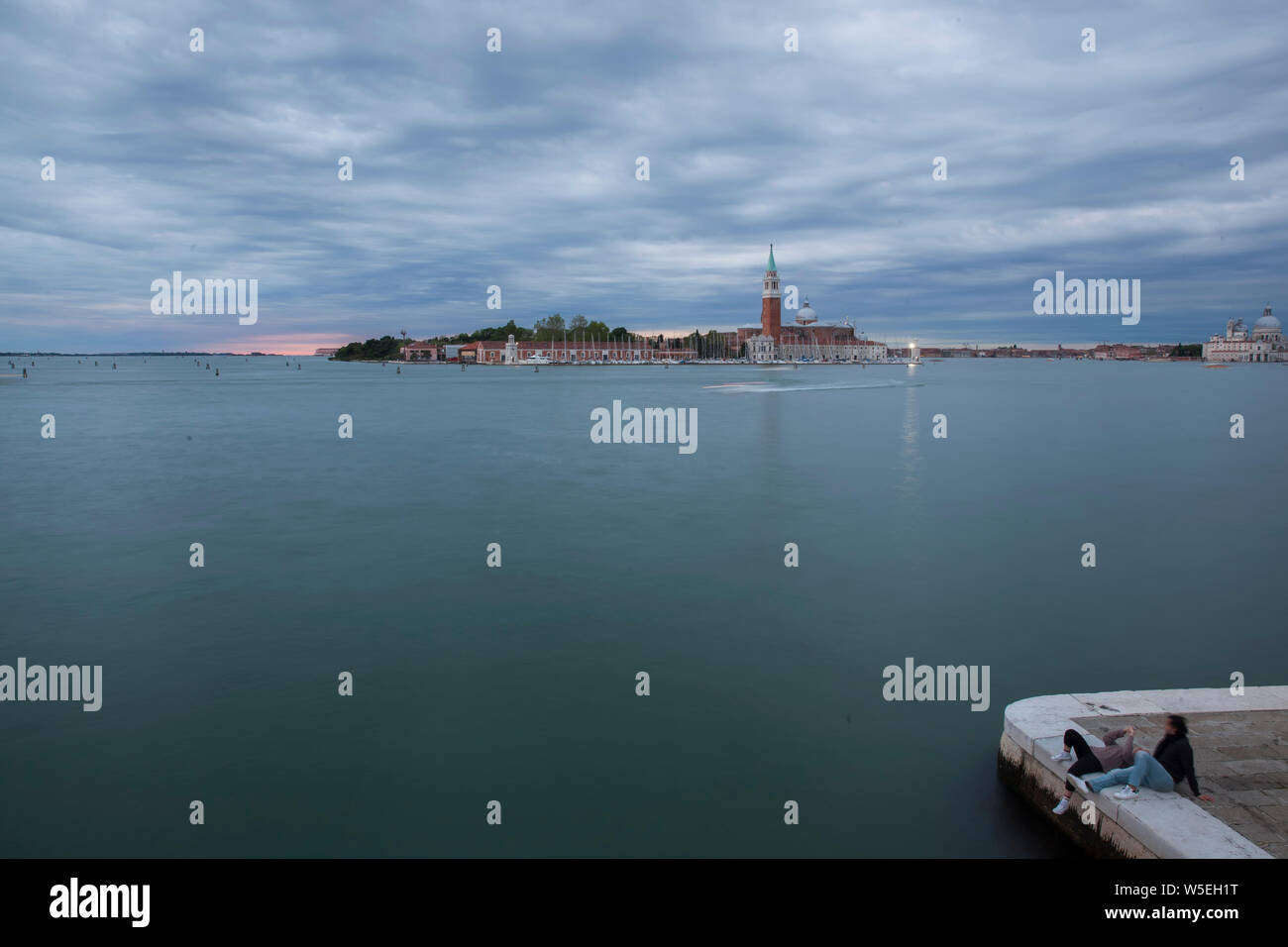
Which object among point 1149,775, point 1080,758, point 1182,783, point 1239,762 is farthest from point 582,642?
point 1239,762

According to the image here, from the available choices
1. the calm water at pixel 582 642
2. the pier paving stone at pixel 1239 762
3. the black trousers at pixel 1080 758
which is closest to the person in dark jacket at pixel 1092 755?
the black trousers at pixel 1080 758

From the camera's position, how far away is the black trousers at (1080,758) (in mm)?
6688

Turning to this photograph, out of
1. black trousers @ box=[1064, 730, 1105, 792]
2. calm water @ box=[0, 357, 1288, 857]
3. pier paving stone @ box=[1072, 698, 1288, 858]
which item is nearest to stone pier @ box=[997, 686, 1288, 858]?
pier paving stone @ box=[1072, 698, 1288, 858]

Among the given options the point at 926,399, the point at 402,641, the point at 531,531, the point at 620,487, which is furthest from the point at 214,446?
the point at 926,399

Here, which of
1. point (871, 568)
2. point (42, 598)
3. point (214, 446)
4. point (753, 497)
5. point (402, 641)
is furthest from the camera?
point (214, 446)

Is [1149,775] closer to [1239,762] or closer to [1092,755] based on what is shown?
[1092,755]

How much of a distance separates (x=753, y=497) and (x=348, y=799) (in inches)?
723

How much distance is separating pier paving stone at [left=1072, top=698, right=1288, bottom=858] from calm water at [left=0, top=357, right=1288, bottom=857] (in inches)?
55.0

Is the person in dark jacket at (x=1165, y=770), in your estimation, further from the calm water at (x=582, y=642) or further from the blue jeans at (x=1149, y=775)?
the calm water at (x=582, y=642)

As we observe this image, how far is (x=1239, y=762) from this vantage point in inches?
265

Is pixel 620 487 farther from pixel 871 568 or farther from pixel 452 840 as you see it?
pixel 452 840

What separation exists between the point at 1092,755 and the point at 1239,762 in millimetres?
1225
